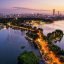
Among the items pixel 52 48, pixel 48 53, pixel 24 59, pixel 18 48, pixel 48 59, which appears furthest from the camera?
pixel 18 48

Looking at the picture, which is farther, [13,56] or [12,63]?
[13,56]

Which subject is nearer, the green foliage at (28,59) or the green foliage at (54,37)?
the green foliage at (28,59)

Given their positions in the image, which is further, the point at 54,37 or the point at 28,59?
the point at 54,37

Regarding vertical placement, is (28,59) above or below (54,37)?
above

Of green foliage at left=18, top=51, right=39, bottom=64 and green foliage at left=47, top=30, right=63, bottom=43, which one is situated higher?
green foliage at left=18, top=51, right=39, bottom=64

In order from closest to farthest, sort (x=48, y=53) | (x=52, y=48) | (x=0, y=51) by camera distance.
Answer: (x=48, y=53) < (x=52, y=48) < (x=0, y=51)

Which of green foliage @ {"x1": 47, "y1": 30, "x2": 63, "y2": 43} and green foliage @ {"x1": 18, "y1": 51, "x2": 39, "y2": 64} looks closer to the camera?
green foliage @ {"x1": 18, "y1": 51, "x2": 39, "y2": 64}

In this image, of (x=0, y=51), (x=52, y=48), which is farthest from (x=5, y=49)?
(x=52, y=48)

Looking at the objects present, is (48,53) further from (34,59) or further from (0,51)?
(0,51)

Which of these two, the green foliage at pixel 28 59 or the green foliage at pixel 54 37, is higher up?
the green foliage at pixel 28 59
